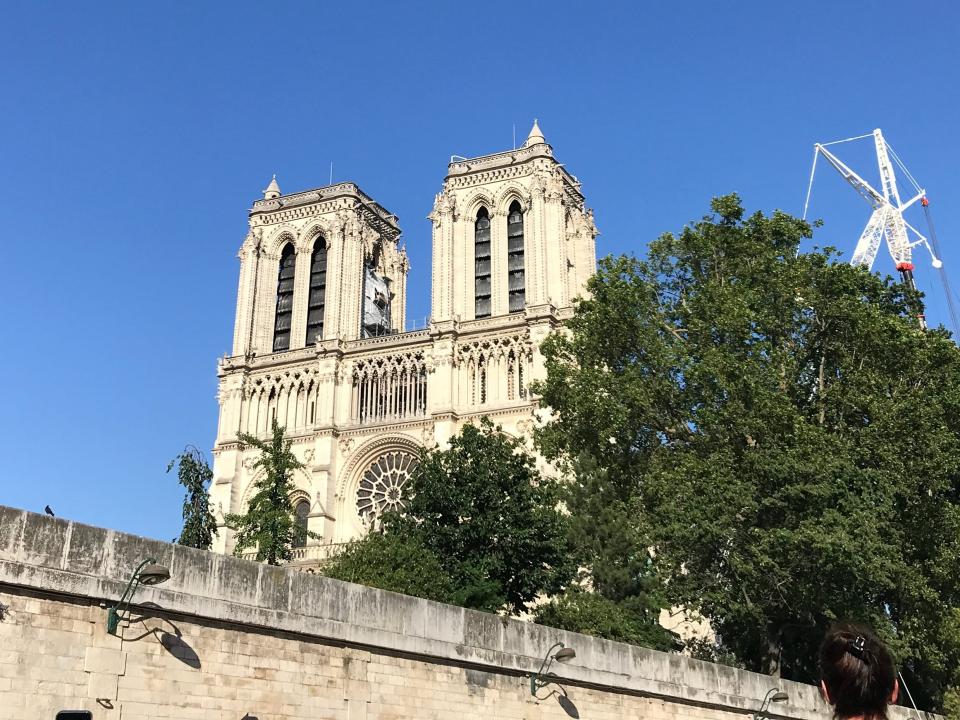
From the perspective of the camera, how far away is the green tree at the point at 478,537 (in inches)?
1099

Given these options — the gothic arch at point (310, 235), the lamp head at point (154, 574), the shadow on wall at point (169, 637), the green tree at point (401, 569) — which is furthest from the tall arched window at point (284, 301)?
the lamp head at point (154, 574)

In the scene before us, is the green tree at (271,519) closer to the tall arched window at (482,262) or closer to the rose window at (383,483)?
the rose window at (383,483)

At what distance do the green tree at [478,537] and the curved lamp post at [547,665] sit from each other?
12.7 metres

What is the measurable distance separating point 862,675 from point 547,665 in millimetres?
11721

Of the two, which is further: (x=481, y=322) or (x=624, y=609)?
(x=481, y=322)

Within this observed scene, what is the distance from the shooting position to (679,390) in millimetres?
25203

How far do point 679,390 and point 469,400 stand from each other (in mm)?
22967

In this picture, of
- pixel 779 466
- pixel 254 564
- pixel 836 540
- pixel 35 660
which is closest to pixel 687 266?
pixel 779 466

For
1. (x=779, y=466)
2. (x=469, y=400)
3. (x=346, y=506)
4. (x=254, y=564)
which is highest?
(x=469, y=400)

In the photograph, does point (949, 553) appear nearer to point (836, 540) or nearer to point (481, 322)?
point (836, 540)

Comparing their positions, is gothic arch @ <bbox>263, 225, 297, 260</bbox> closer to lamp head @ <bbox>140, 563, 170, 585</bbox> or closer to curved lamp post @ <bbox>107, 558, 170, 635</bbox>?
curved lamp post @ <bbox>107, 558, 170, 635</bbox>

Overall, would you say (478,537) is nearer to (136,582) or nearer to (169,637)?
(169,637)

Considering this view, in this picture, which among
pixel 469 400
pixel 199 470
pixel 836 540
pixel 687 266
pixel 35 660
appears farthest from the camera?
pixel 469 400

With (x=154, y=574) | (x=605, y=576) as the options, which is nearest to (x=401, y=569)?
(x=605, y=576)
